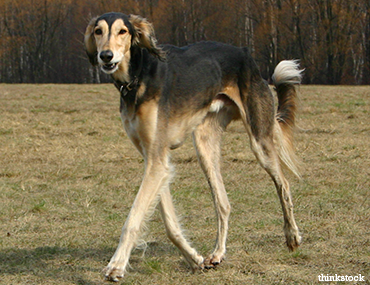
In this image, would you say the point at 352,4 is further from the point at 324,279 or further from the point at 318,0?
the point at 324,279

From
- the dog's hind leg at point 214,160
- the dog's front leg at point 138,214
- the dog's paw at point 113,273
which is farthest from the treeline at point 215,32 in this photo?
the dog's paw at point 113,273

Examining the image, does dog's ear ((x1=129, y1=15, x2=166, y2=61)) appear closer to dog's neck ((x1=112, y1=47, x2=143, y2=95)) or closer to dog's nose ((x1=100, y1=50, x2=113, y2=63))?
dog's neck ((x1=112, y1=47, x2=143, y2=95))

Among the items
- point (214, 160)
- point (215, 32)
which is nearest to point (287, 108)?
point (214, 160)

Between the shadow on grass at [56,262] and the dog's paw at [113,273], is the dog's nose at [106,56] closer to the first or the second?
the dog's paw at [113,273]

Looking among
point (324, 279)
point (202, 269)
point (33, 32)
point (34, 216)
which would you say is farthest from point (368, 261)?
point (33, 32)

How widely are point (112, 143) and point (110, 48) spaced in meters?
5.61

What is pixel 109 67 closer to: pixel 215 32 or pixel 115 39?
pixel 115 39

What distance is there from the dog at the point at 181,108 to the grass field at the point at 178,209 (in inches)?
12.6

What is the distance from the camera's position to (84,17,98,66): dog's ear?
3.80m

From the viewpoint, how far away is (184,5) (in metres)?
35.8

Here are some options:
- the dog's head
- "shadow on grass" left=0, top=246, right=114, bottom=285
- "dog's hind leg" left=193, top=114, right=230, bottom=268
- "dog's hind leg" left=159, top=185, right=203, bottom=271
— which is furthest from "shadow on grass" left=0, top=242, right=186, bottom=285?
the dog's head

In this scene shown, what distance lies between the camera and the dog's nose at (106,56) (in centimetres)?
341

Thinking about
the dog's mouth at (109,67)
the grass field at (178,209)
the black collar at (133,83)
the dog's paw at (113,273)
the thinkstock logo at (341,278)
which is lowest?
the grass field at (178,209)

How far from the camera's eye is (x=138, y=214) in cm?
344
